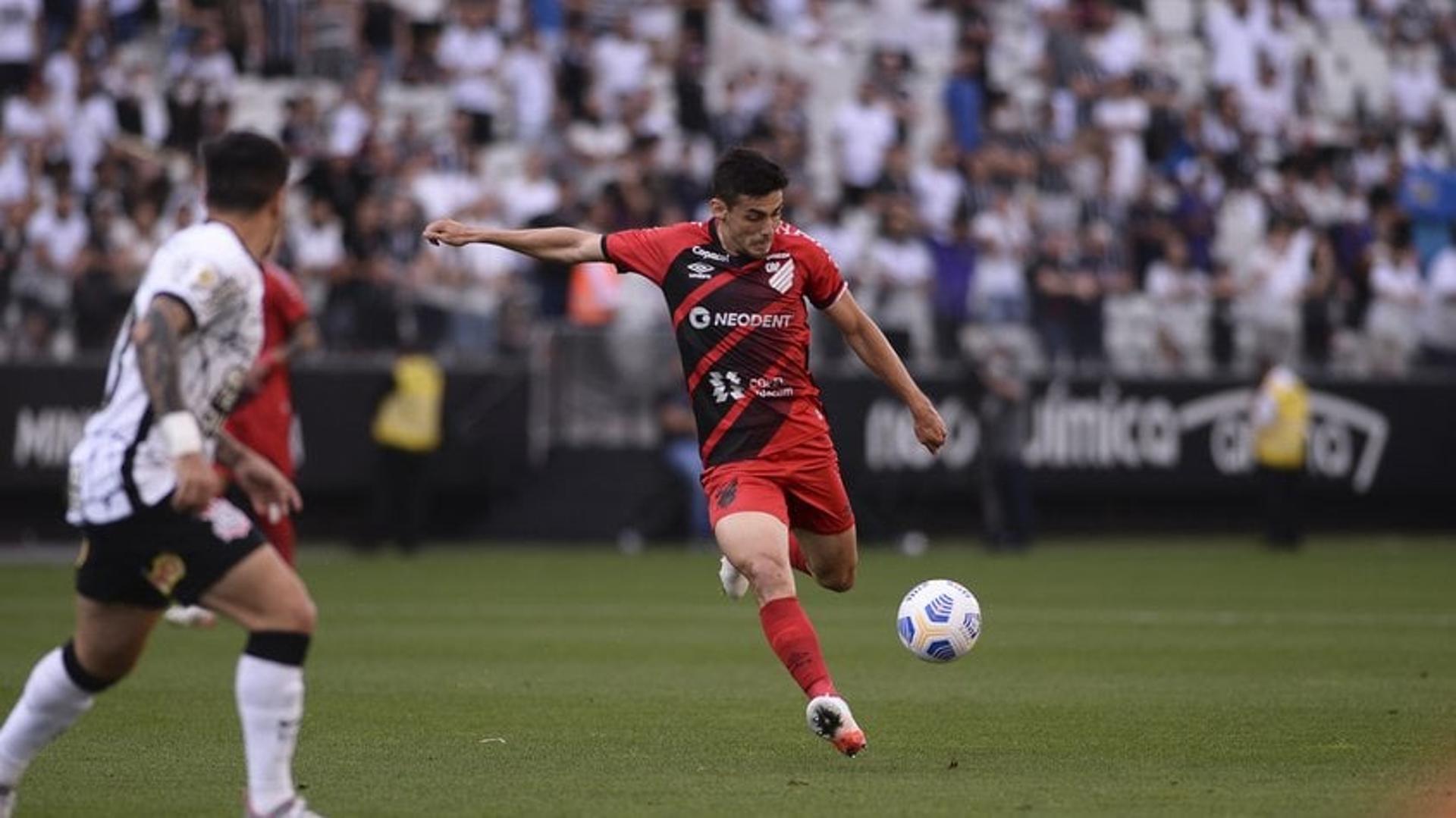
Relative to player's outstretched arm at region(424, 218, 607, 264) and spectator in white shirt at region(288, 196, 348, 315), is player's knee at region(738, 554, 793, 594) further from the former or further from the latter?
spectator in white shirt at region(288, 196, 348, 315)

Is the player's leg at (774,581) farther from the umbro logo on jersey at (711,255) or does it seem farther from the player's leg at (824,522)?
the umbro logo on jersey at (711,255)

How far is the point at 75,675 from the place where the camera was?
8.09 metres

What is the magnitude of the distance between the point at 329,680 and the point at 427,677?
56cm

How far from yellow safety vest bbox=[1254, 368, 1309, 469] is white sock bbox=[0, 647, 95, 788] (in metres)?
21.1

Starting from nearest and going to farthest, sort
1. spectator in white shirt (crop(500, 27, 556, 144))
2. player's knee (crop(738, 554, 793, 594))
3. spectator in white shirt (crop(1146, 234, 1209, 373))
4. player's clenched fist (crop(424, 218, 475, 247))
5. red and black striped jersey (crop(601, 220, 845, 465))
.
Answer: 1. player's clenched fist (crop(424, 218, 475, 247))
2. player's knee (crop(738, 554, 793, 594))
3. red and black striped jersey (crop(601, 220, 845, 465))
4. spectator in white shirt (crop(1146, 234, 1209, 373))
5. spectator in white shirt (crop(500, 27, 556, 144))

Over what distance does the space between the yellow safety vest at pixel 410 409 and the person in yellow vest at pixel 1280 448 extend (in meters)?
9.25

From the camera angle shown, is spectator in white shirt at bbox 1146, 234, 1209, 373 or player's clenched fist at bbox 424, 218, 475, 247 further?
spectator in white shirt at bbox 1146, 234, 1209, 373

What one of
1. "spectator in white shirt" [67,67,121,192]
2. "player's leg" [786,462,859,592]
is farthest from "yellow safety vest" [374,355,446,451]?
"player's leg" [786,462,859,592]

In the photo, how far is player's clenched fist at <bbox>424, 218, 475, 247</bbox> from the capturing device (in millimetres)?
10344

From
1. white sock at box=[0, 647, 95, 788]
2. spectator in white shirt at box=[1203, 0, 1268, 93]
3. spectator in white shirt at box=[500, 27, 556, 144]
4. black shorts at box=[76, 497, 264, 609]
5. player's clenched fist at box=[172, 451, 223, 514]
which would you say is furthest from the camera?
spectator in white shirt at box=[1203, 0, 1268, 93]

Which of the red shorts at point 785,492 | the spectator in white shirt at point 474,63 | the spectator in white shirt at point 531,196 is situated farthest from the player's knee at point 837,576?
the spectator in white shirt at point 474,63

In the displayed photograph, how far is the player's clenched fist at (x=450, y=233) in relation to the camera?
10.3m

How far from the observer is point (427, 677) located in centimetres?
1402

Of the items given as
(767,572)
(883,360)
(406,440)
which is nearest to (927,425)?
(883,360)
